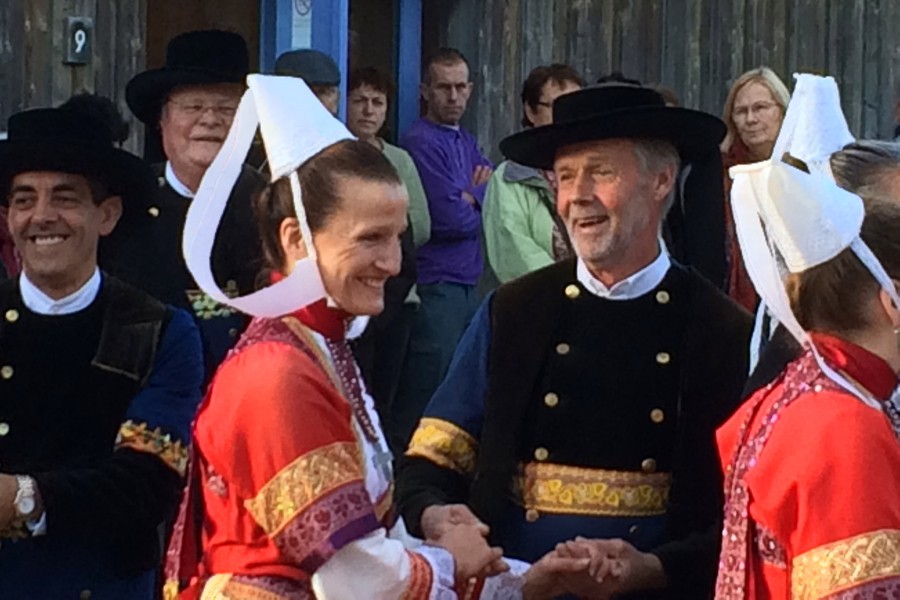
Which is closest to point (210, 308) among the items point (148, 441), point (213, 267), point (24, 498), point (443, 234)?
point (213, 267)

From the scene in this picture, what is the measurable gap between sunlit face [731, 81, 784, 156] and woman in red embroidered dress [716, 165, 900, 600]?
3.80 meters

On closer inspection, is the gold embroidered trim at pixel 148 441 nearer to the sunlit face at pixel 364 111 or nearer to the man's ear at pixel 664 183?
the man's ear at pixel 664 183

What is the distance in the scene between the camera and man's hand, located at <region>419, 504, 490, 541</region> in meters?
3.61

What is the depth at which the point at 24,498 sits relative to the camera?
3836mm

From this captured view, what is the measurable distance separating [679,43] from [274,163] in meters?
6.28

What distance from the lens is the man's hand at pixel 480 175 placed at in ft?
25.6

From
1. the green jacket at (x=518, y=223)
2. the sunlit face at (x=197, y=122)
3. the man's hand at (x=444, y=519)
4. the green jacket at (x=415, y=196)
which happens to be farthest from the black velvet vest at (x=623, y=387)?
the green jacket at (x=415, y=196)

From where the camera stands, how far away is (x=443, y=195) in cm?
751

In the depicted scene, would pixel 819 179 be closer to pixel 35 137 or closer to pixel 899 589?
pixel 899 589

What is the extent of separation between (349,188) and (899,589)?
120 centimetres

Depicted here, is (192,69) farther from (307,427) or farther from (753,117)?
(753,117)

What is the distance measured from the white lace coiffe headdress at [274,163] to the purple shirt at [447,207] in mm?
4079

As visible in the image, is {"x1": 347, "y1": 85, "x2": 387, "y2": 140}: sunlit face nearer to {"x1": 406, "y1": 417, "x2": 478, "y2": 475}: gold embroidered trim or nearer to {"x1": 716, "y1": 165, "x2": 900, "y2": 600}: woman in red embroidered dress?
{"x1": 406, "y1": 417, "x2": 478, "y2": 475}: gold embroidered trim

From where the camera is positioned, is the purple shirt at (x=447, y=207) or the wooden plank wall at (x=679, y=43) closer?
the purple shirt at (x=447, y=207)
